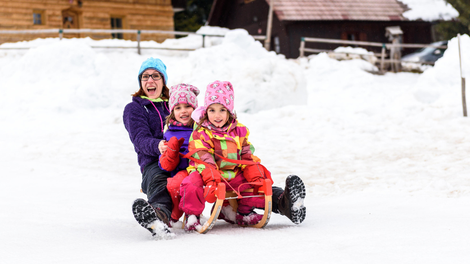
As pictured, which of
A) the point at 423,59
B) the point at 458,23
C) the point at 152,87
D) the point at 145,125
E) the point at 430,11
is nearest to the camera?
the point at 145,125

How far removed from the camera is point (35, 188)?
Result: 5375 mm

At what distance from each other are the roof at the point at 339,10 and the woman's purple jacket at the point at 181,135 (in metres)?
19.6

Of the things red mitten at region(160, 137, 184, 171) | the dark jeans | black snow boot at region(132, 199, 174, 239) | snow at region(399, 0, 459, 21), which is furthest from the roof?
black snow boot at region(132, 199, 174, 239)

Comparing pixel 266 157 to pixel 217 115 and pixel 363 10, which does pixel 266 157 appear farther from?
pixel 363 10

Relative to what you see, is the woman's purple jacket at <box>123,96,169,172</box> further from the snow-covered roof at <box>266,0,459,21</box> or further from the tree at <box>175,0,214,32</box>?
the tree at <box>175,0,214,32</box>

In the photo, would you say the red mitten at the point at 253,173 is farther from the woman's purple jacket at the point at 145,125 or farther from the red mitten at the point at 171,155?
the woman's purple jacket at the point at 145,125

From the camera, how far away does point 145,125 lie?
3.64 m

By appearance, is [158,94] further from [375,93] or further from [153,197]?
[375,93]

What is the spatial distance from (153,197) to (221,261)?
111 cm

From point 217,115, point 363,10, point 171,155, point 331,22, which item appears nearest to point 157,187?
point 171,155

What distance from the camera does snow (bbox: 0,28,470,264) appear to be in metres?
2.63

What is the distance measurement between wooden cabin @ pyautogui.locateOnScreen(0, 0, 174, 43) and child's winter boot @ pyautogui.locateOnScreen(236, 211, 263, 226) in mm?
16851

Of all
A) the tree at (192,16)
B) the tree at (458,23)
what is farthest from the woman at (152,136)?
Result: the tree at (192,16)

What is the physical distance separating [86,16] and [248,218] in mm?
18260
